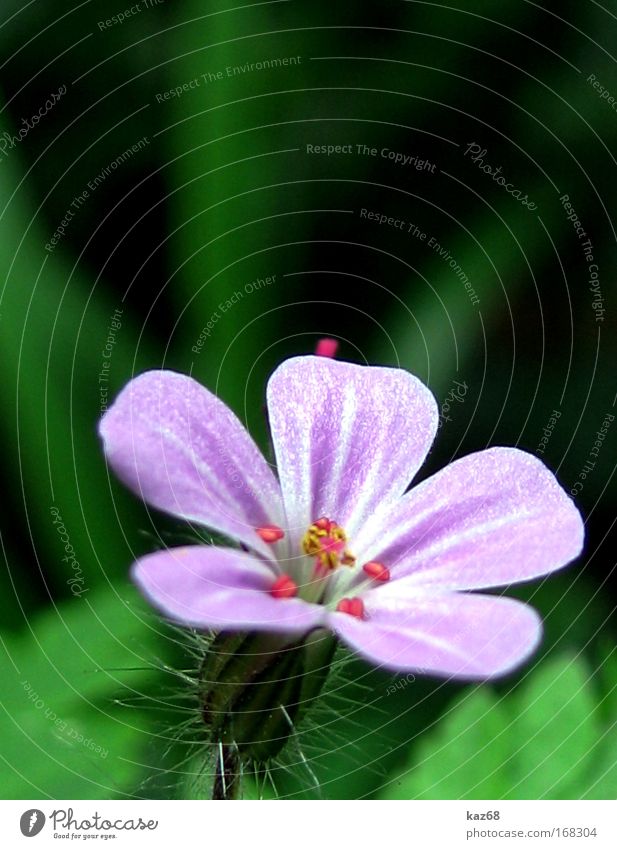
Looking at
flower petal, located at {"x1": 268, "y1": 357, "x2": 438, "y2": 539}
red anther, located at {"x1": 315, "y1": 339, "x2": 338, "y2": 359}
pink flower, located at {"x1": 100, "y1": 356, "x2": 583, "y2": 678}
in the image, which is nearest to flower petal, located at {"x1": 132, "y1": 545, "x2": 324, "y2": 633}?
pink flower, located at {"x1": 100, "y1": 356, "x2": 583, "y2": 678}

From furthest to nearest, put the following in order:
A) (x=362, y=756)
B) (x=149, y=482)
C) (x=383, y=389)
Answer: (x=362, y=756)
(x=383, y=389)
(x=149, y=482)

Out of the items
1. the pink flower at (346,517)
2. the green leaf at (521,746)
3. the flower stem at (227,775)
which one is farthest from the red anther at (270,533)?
the green leaf at (521,746)

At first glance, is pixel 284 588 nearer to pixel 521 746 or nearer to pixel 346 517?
pixel 346 517

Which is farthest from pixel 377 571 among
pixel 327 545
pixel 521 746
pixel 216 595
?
pixel 521 746

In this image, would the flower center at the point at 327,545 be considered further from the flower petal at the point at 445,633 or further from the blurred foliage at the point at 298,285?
the blurred foliage at the point at 298,285

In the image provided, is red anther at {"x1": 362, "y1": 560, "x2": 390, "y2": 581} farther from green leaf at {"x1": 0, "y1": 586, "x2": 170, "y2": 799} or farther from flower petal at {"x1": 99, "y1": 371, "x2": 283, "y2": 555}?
green leaf at {"x1": 0, "y1": 586, "x2": 170, "y2": 799}

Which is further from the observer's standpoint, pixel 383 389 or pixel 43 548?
pixel 43 548
